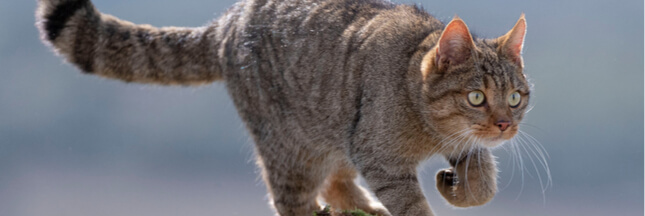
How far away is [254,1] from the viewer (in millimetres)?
→ 3186

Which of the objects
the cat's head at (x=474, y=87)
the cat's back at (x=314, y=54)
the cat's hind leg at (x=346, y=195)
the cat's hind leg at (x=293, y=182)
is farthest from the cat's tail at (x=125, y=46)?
the cat's head at (x=474, y=87)

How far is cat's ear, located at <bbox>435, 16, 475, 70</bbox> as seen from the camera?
2.40 metres

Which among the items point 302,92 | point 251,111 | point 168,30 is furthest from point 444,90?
point 168,30

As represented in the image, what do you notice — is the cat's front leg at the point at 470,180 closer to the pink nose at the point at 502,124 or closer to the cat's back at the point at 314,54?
the pink nose at the point at 502,124

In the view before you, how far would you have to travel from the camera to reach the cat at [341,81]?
2496 millimetres

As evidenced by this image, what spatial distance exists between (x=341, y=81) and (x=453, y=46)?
55 centimetres

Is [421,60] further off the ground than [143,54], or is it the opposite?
[143,54]

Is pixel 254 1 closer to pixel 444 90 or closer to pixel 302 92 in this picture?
→ pixel 302 92

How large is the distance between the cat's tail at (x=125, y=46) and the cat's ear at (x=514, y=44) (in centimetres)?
134

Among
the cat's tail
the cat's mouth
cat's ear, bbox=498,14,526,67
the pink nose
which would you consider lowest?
the cat's mouth

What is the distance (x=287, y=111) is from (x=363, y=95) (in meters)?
0.43

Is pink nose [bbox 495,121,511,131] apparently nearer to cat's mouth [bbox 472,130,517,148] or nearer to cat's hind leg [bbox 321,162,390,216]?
cat's mouth [bbox 472,130,517,148]

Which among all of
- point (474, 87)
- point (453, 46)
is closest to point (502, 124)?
point (474, 87)

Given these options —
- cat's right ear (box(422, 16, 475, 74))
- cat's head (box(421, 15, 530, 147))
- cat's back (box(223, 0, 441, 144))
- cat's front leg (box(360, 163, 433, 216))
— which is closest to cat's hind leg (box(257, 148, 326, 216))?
cat's back (box(223, 0, 441, 144))
